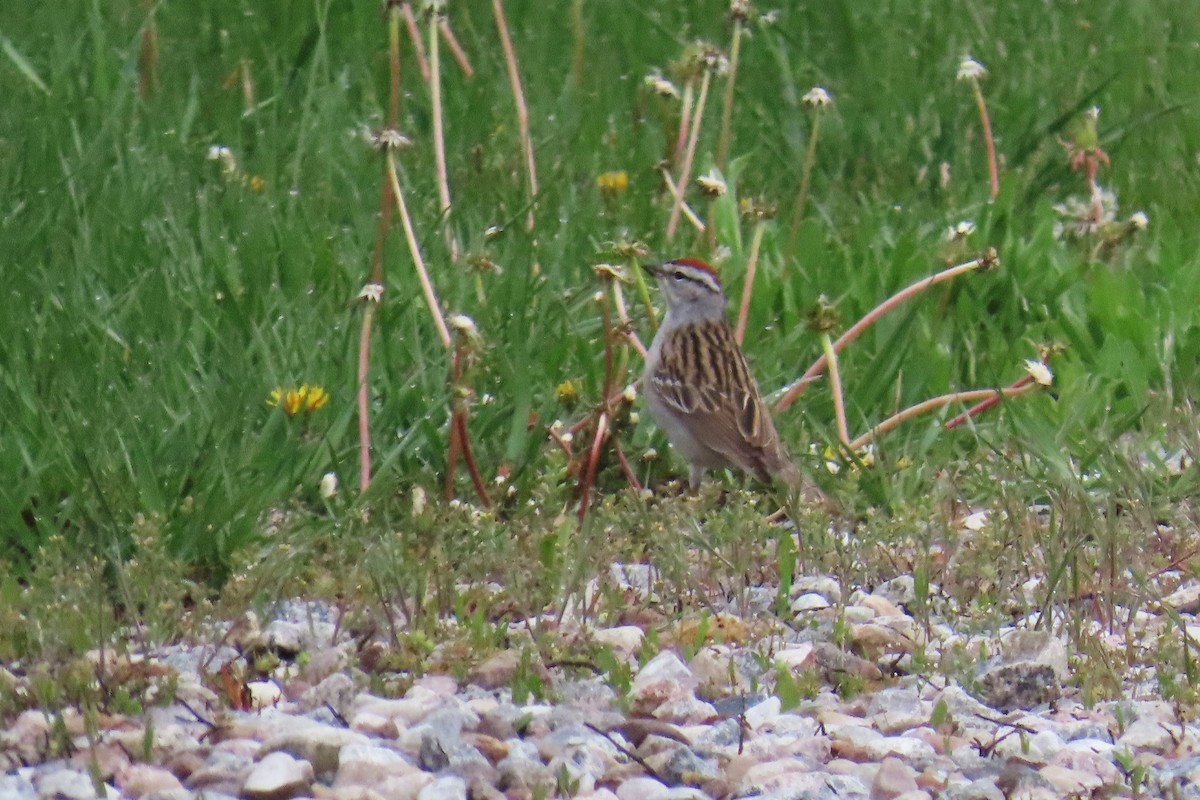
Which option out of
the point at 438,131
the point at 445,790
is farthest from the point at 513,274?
the point at 445,790

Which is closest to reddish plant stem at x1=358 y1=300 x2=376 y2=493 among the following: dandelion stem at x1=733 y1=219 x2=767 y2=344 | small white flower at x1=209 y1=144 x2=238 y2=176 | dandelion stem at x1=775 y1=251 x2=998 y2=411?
dandelion stem at x1=733 y1=219 x2=767 y2=344

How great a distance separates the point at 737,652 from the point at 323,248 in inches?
113

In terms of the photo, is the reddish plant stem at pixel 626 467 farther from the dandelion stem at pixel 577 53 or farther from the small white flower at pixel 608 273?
the dandelion stem at pixel 577 53

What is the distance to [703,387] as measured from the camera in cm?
598

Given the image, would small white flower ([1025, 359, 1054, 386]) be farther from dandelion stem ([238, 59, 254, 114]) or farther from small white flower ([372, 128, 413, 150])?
dandelion stem ([238, 59, 254, 114])

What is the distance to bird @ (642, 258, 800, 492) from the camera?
581 centimetres

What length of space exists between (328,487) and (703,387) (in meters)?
1.25

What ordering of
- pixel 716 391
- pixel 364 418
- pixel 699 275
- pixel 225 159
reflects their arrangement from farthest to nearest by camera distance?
pixel 225 159 → pixel 699 275 → pixel 716 391 → pixel 364 418

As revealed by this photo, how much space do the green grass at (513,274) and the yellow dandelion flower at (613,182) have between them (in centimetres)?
8

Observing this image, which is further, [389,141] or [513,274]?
[513,274]

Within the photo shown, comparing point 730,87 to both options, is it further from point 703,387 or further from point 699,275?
point 703,387

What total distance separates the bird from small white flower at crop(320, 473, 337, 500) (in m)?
1.08

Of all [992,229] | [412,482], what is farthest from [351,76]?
[412,482]

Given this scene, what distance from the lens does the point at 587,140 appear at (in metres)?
8.46
